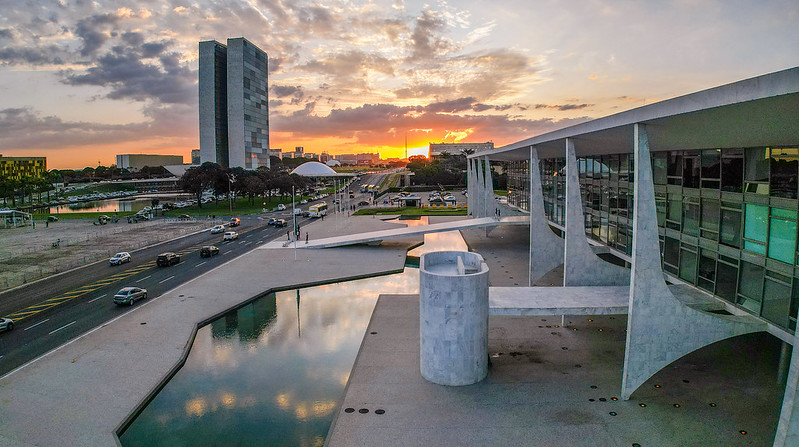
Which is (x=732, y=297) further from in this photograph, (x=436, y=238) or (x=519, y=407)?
(x=436, y=238)

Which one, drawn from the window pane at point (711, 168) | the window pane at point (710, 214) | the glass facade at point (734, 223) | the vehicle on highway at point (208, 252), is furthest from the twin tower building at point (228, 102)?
the window pane at point (710, 214)

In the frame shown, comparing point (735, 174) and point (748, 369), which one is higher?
point (735, 174)

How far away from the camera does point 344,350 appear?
21.1 metres

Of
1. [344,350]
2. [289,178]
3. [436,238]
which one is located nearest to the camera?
[344,350]

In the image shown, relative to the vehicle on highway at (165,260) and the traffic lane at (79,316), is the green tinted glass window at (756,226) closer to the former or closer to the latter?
the traffic lane at (79,316)

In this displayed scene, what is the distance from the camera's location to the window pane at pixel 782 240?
13.2 metres

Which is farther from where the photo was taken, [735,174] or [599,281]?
[599,281]

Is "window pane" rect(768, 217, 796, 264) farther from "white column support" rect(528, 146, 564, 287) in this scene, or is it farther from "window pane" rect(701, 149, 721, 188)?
"white column support" rect(528, 146, 564, 287)

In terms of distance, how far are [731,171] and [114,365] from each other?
78.9ft

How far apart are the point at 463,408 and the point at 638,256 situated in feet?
25.1

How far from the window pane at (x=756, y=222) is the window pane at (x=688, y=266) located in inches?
124

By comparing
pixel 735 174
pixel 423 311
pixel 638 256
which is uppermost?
pixel 735 174

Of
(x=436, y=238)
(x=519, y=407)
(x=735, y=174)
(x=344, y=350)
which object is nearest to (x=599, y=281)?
(x=735, y=174)

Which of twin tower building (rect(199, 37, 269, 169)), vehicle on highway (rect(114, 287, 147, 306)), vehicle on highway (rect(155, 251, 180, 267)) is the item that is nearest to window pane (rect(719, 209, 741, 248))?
vehicle on highway (rect(114, 287, 147, 306))
